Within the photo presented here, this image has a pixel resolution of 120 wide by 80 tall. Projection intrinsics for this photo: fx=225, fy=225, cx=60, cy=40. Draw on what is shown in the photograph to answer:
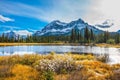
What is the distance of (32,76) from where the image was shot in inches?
549

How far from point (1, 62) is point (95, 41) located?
11204cm

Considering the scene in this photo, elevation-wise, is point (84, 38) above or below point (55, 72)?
above

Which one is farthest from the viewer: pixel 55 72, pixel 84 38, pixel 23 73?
pixel 84 38

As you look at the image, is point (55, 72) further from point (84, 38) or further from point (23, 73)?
point (84, 38)

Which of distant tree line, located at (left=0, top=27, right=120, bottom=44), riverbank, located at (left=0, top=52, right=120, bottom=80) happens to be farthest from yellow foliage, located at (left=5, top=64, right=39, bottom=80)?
distant tree line, located at (left=0, top=27, right=120, bottom=44)

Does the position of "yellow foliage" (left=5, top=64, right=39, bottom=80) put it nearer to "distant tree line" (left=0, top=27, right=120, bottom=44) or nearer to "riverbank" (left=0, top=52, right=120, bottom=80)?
"riverbank" (left=0, top=52, right=120, bottom=80)

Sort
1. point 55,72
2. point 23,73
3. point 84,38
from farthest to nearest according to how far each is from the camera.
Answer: point 84,38, point 55,72, point 23,73

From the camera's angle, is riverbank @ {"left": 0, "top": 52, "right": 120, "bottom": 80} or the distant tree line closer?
riverbank @ {"left": 0, "top": 52, "right": 120, "bottom": 80}

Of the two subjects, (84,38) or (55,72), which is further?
(84,38)

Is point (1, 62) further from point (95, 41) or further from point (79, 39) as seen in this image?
point (79, 39)

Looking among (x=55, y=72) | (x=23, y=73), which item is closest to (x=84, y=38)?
(x=55, y=72)

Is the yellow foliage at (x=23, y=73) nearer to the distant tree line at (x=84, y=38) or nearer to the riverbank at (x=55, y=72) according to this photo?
the riverbank at (x=55, y=72)

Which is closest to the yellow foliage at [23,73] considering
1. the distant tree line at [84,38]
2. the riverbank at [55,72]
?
the riverbank at [55,72]

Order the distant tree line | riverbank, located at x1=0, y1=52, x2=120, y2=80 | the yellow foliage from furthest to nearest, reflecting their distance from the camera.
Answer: the distant tree line < the yellow foliage < riverbank, located at x1=0, y1=52, x2=120, y2=80
